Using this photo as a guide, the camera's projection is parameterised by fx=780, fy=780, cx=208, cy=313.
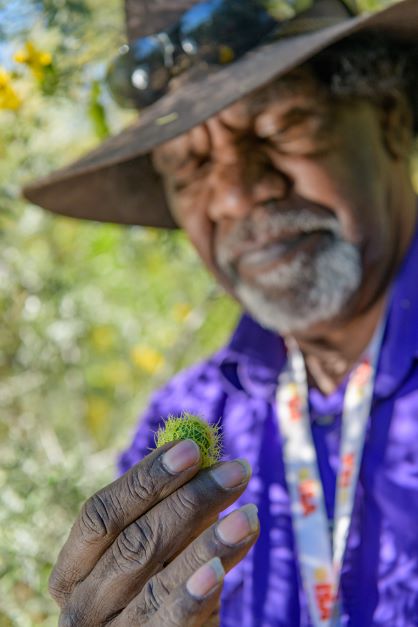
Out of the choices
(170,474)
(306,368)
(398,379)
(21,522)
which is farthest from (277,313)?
(170,474)

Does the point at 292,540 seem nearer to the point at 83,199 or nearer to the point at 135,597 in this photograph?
the point at 135,597

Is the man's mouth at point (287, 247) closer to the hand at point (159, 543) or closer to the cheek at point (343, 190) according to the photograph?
the cheek at point (343, 190)

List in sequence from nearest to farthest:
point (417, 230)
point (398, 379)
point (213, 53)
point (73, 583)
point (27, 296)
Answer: point (73, 583), point (398, 379), point (213, 53), point (417, 230), point (27, 296)

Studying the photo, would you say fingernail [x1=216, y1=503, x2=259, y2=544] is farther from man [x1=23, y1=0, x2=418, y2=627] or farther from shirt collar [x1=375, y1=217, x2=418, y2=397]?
shirt collar [x1=375, y1=217, x2=418, y2=397]

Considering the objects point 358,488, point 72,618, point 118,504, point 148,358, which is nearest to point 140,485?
point 118,504

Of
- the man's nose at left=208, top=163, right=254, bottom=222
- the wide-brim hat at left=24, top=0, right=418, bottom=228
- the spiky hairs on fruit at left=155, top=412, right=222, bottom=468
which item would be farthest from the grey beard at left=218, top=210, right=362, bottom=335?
the spiky hairs on fruit at left=155, top=412, right=222, bottom=468

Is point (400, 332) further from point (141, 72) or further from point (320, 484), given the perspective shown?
point (141, 72)

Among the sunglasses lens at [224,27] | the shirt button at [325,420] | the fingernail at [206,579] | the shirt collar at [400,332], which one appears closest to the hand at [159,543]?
the fingernail at [206,579]
